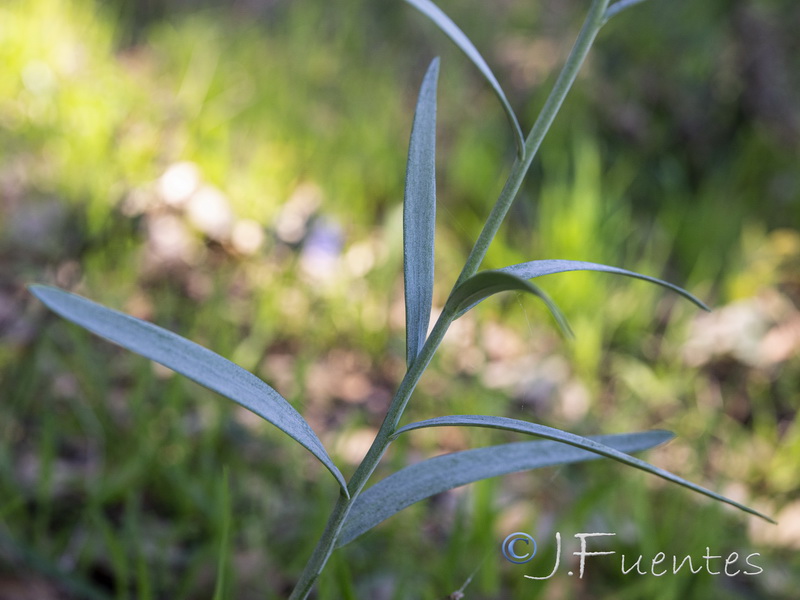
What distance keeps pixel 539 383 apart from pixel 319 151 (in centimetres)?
87

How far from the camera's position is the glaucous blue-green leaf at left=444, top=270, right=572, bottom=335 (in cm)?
30

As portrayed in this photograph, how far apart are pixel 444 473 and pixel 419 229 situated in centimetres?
16

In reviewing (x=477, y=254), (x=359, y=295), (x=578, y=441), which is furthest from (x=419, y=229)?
(x=359, y=295)

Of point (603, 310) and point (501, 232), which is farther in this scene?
point (501, 232)

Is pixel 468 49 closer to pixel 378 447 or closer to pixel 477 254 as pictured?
pixel 477 254

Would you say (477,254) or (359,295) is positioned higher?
(359,295)

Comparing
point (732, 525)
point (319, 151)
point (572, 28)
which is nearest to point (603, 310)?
point (732, 525)

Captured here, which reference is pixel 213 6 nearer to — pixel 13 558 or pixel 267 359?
pixel 267 359

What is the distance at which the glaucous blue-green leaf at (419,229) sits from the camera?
43 cm

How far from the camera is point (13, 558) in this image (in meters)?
0.79

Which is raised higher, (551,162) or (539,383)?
(551,162)

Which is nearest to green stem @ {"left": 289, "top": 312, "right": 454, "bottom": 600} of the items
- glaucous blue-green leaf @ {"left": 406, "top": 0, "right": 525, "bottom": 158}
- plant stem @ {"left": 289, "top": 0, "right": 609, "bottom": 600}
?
plant stem @ {"left": 289, "top": 0, "right": 609, "bottom": 600}

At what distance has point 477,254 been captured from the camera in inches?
15.6

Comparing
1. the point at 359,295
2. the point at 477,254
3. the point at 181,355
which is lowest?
the point at 181,355
